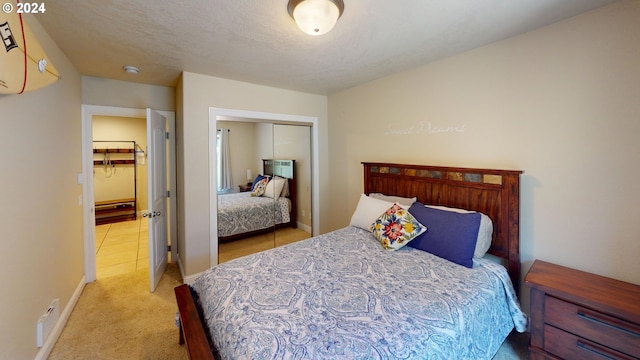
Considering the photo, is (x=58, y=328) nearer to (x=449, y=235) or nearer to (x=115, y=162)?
(x=449, y=235)

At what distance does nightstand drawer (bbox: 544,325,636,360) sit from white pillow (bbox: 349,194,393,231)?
1.37m

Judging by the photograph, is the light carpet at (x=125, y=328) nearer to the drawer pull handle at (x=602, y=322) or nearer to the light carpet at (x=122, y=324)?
the light carpet at (x=122, y=324)

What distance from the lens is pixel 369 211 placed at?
8.43 ft

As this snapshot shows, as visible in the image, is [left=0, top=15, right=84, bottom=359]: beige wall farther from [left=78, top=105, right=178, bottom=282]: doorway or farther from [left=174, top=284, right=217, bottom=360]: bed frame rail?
[left=174, top=284, right=217, bottom=360]: bed frame rail

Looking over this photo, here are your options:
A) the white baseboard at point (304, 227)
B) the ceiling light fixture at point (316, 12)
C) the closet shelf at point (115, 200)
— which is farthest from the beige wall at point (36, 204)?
the closet shelf at point (115, 200)

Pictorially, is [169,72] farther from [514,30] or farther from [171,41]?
[514,30]

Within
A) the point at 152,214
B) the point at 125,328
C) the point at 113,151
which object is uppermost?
the point at 113,151

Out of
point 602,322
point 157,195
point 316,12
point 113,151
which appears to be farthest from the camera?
point 113,151

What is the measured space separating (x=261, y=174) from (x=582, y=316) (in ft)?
10.7

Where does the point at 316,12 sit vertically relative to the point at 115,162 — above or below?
Result: above

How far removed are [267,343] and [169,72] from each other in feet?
9.38

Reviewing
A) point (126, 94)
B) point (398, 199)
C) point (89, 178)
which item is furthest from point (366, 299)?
point (126, 94)

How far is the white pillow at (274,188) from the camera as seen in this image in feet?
11.8

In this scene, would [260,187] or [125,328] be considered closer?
[125,328]
